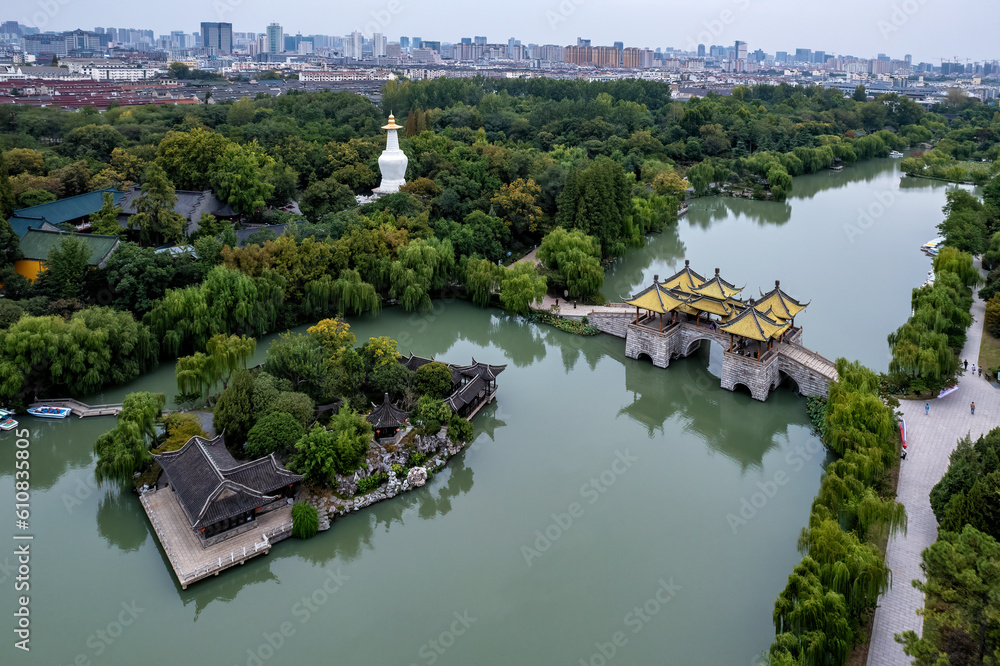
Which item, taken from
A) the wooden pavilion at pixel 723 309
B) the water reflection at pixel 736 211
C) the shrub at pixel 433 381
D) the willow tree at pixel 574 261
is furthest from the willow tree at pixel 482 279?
the water reflection at pixel 736 211

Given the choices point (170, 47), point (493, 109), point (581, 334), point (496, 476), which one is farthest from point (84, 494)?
point (170, 47)

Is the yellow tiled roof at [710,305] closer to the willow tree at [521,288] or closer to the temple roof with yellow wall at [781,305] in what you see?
the temple roof with yellow wall at [781,305]

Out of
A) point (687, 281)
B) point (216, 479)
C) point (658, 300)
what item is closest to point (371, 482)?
point (216, 479)

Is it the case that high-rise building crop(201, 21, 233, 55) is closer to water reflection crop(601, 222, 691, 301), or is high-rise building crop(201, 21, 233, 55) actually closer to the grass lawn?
water reflection crop(601, 222, 691, 301)

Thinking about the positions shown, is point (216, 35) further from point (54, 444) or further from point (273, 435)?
point (273, 435)

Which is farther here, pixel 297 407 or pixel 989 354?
pixel 989 354

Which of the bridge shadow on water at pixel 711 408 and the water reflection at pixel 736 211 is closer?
the bridge shadow on water at pixel 711 408
